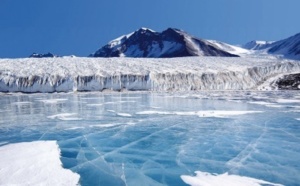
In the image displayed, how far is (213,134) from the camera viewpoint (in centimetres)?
1005

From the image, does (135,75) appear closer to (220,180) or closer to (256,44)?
(220,180)

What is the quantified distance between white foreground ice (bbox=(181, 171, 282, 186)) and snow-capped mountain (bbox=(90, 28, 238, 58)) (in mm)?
111480

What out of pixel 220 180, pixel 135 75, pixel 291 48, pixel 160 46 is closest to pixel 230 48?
pixel 160 46

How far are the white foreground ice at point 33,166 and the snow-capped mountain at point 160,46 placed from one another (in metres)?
110

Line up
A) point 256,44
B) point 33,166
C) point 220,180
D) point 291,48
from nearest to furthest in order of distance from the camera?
point 220,180
point 33,166
point 291,48
point 256,44

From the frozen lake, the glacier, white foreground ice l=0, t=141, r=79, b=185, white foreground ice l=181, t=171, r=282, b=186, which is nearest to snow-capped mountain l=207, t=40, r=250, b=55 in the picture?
the glacier

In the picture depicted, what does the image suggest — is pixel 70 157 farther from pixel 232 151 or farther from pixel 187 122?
pixel 187 122

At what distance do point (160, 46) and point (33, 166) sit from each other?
134210mm

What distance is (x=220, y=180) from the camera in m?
5.75

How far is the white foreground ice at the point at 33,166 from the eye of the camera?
5730mm

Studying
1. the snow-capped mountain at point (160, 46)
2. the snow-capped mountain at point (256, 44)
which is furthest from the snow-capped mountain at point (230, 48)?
the snow-capped mountain at point (160, 46)

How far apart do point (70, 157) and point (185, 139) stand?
3482mm

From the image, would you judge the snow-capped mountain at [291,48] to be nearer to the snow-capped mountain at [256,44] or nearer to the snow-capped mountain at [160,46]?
the snow-capped mountain at [160,46]

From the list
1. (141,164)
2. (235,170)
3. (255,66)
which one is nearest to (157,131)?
(141,164)
